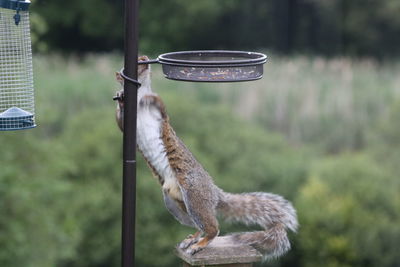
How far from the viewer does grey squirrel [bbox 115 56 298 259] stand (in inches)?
106

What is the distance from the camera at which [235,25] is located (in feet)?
58.4

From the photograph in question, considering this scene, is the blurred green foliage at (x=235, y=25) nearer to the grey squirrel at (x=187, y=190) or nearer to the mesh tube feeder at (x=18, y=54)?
the mesh tube feeder at (x=18, y=54)

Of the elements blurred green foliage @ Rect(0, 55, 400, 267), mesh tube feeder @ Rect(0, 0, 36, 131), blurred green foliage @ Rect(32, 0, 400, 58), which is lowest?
blurred green foliage @ Rect(0, 55, 400, 267)

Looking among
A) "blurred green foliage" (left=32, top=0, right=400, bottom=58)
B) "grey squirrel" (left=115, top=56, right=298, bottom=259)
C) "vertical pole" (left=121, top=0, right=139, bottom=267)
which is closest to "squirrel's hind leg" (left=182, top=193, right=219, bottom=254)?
"grey squirrel" (left=115, top=56, right=298, bottom=259)

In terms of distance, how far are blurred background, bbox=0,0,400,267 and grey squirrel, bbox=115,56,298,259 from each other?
140 inches

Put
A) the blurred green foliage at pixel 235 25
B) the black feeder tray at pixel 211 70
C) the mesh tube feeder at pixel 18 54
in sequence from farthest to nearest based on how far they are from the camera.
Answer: the blurred green foliage at pixel 235 25
the mesh tube feeder at pixel 18 54
the black feeder tray at pixel 211 70

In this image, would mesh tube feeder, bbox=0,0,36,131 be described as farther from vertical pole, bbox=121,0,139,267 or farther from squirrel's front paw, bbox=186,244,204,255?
squirrel's front paw, bbox=186,244,204,255

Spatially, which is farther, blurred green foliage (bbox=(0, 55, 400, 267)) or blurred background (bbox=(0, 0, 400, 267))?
blurred background (bbox=(0, 0, 400, 267))

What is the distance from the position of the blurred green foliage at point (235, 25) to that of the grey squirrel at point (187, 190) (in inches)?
552

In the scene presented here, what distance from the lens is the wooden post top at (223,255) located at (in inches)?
101

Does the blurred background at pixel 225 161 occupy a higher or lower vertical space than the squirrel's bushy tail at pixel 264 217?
lower

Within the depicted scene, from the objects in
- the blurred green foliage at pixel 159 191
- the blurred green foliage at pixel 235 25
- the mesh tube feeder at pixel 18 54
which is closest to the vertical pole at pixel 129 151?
the mesh tube feeder at pixel 18 54

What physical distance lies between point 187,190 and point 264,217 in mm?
309

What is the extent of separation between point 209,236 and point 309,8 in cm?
1558
